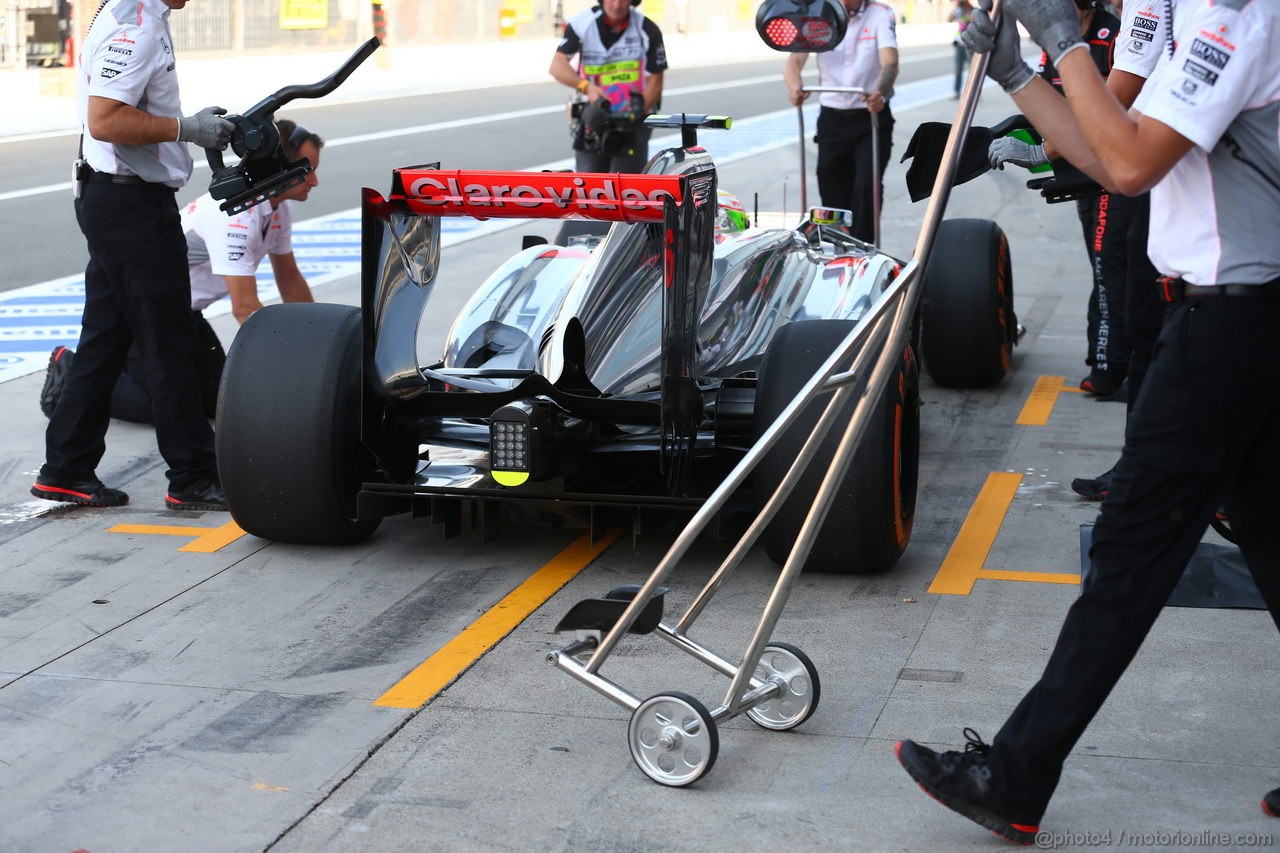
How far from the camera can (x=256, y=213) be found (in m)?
6.72

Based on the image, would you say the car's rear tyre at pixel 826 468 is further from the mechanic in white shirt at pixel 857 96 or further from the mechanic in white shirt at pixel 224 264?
the mechanic in white shirt at pixel 857 96

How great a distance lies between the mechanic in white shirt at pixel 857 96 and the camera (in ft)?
31.8

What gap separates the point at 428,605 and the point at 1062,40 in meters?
2.69

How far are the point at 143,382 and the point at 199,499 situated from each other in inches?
42.9

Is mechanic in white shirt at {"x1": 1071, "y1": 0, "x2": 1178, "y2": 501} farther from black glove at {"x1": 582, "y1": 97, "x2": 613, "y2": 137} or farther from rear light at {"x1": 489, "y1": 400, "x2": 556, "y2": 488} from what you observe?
black glove at {"x1": 582, "y1": 97, "x2": 613, "y2": 137}

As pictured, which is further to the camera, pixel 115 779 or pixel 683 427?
pixel 683 427

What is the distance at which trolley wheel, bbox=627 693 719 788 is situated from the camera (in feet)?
12.0

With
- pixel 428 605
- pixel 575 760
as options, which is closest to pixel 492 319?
pixel 428 605

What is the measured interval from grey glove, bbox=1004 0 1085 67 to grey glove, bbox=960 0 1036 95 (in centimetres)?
5

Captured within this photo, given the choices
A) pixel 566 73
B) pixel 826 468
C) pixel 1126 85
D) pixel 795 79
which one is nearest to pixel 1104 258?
pixel 1126 85

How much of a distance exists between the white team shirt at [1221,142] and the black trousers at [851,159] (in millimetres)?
6367

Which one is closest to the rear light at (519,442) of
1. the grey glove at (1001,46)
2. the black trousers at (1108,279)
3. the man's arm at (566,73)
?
the grey glove at (1001,46)

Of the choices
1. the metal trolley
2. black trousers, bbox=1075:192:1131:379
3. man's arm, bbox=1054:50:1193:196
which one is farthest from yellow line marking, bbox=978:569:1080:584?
man's arm, bbox=1054:50:1193:196

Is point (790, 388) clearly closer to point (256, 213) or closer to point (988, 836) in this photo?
point (988, 836)
